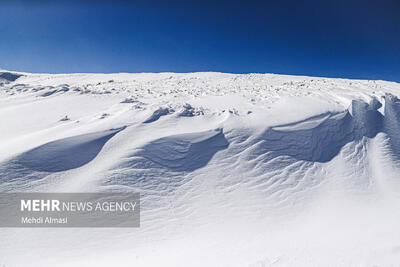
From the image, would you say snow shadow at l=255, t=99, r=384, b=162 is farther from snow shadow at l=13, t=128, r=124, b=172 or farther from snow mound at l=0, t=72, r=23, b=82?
snow mound at l=0, t=72, r=23, b=82

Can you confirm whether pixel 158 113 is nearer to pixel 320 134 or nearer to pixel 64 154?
pixel 64 154

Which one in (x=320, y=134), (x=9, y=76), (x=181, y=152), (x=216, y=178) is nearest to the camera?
(x=216, y=178)

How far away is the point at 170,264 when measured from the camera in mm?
3232

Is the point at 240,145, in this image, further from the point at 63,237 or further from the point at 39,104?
the point at 39,104

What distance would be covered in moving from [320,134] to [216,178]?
3.73 meters

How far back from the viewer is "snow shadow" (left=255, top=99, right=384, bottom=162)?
235 inches

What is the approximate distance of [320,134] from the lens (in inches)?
260

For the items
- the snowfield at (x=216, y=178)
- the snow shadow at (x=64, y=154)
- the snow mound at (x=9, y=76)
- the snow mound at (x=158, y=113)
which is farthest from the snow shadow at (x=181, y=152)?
the snow mound at (x=9, y=76)

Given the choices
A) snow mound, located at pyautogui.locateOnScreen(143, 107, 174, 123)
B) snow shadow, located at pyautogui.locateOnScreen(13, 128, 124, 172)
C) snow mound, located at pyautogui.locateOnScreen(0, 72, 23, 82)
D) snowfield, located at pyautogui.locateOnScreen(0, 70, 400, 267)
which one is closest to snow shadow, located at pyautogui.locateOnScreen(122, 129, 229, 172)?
snowfield, located at pyautogui.locateOnScreen(0, 70, 400, 267)

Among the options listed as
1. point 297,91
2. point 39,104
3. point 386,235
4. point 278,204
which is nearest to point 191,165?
point 278,204

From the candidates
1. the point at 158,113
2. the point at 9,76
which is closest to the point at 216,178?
the point at 158,113

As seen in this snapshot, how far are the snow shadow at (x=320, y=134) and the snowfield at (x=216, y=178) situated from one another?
4 centimetres

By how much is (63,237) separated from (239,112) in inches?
228

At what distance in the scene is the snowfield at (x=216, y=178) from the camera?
346cm
